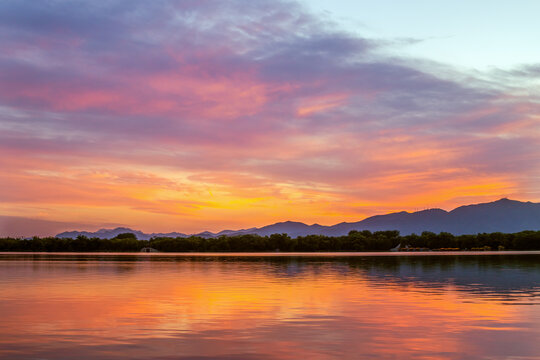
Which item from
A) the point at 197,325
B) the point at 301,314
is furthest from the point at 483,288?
the point at 197,325

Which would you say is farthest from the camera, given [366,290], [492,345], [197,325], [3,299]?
[366,290]

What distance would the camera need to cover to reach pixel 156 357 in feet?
65.3

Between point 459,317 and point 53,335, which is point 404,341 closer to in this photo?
point 459,317

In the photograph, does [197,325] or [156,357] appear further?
[197,325]

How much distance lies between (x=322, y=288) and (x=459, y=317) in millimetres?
18974

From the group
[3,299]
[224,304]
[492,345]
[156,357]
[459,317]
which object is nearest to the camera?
[156,357]

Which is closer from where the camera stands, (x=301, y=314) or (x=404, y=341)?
(x=404, y=341)

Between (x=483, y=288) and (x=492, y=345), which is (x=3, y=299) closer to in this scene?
(x=492, y=345)

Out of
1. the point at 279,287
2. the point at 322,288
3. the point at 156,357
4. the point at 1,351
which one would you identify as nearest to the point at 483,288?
the point at 322,288

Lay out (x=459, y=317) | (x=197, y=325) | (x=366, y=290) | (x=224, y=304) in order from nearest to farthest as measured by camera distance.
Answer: (x=197, y=325) → (x=459, y=317) → (x=224, y=304) → (x=366, y=290)

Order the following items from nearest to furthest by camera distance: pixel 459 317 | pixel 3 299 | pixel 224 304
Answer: pixel 459 317, pixel 224 304, pixel 3 299

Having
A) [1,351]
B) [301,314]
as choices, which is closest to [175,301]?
[301,314]

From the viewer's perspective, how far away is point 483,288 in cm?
4703

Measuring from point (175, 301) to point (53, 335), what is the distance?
13.7 meters
